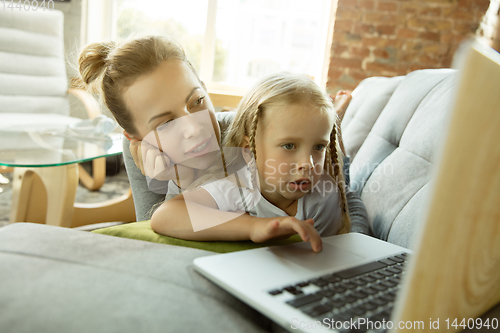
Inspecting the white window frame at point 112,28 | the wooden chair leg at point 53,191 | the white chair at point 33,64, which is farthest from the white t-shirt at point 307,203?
the white window frame at point 112,28

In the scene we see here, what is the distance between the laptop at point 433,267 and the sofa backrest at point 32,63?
293 centimetres

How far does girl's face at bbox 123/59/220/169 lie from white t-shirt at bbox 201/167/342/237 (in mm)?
97

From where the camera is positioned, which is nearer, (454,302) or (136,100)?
(454,302)

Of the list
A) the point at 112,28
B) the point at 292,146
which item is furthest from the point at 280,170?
the point at 112,28

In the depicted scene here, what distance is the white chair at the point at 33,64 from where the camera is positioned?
2742mm

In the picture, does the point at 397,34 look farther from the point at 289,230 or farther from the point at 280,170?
the point at 289,230

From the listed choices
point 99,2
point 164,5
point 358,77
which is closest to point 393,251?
point 358,77

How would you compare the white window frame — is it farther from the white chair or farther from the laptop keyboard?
the laptop keyboard

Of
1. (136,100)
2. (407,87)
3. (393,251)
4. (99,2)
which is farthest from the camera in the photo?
(99,2)

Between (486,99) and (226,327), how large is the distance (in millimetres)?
309

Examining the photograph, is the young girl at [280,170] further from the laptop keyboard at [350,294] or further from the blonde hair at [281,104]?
the laptop keyboard at [350,294]

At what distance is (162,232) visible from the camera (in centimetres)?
65

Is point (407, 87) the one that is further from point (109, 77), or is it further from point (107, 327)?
point (107, 327)

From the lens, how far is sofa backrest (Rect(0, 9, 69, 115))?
275 cm
